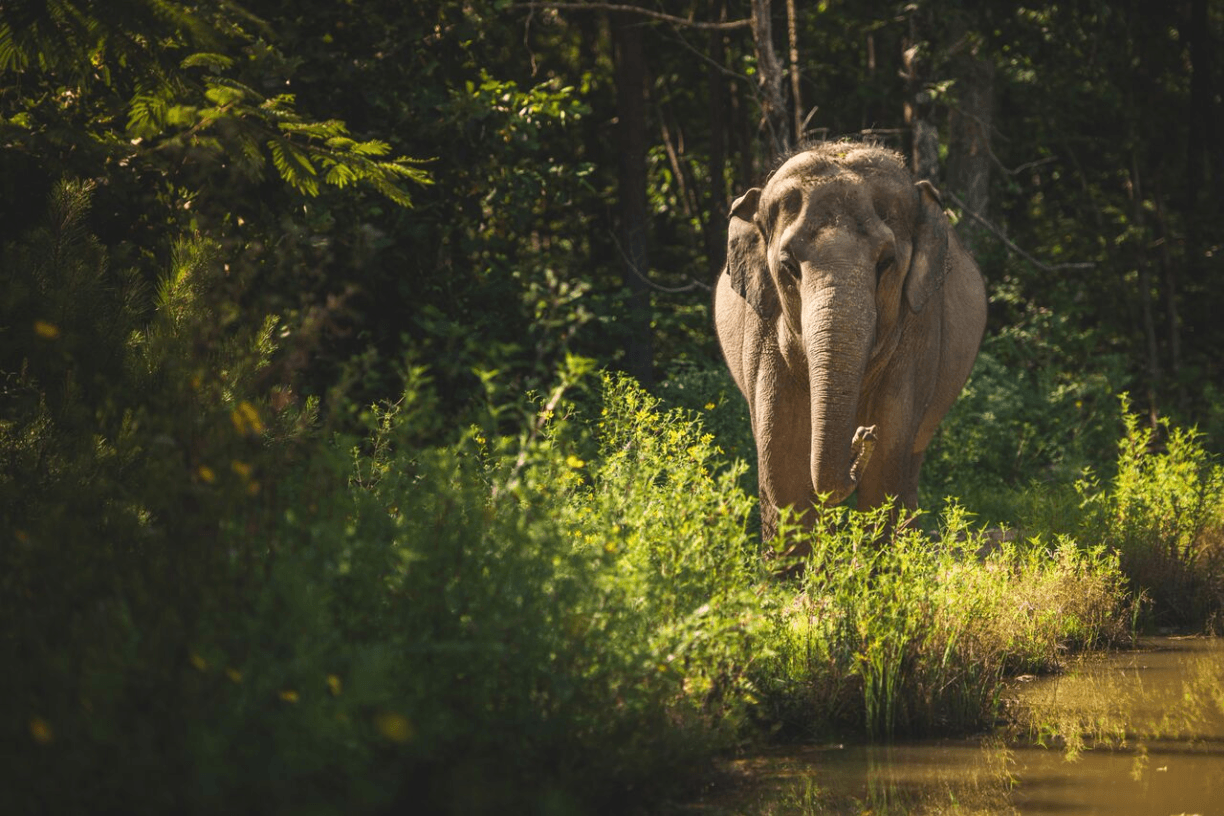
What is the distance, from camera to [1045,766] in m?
5.30

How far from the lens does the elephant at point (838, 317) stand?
6996 mm

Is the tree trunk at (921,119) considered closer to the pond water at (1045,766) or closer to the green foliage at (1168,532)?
the green foliage at (1168,532)

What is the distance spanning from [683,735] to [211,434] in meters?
1.74

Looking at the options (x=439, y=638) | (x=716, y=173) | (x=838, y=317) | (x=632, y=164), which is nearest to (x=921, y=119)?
(x=632, y=164)

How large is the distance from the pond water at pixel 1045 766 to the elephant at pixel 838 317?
1538 mm

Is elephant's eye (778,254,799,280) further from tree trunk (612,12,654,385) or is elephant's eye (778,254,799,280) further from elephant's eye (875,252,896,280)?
tree trunk (612,12,654,385)

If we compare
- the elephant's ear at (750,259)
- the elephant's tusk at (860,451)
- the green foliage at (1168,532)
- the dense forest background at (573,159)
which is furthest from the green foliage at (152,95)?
the green foliage at (1168,532)

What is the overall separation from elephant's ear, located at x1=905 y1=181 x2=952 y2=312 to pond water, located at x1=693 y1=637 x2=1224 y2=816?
215 centimetres

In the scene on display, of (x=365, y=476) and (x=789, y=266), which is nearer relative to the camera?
(x=365, y=476)

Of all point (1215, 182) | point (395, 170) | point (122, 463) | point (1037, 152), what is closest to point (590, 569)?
point (122, 463)

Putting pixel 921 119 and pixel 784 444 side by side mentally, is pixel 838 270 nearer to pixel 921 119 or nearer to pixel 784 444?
pixel 784 444

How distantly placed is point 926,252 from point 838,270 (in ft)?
2.44

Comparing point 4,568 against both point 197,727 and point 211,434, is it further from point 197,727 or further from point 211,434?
point 197,727

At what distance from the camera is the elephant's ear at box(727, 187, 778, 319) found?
7.64 m
